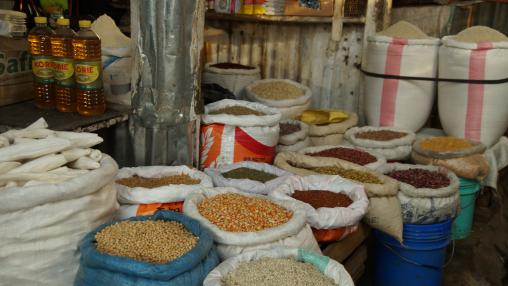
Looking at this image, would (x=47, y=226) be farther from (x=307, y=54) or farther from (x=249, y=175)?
(x=307, y=54)

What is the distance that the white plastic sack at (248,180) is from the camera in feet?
7.36

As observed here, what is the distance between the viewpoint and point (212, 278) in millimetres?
1438

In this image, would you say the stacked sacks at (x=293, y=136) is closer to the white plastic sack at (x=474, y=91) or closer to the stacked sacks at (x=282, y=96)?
the stacked sacks at (x=282, y=96)

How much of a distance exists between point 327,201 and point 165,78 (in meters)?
0.86

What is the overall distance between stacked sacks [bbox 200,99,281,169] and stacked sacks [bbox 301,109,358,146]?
0.83 meters

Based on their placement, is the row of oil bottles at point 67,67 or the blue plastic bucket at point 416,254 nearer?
the row of oil bottles at point 67,67

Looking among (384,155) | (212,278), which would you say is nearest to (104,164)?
(212,278)

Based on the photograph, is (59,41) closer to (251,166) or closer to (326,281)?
(251,166)

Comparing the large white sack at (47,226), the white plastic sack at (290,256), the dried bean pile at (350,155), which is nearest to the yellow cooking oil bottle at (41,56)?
the large white sack at (47,226)

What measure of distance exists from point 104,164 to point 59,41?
2.89 ft

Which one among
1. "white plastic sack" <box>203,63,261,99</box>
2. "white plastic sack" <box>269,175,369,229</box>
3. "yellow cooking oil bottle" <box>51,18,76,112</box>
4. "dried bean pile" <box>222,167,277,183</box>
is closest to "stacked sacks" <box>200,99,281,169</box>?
"dried bean pile" <box>222,167,277,183</box>

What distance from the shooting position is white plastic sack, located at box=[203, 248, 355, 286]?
1.46m

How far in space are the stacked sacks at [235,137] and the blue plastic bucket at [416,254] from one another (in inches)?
29.2

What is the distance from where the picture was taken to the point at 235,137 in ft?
8.65
